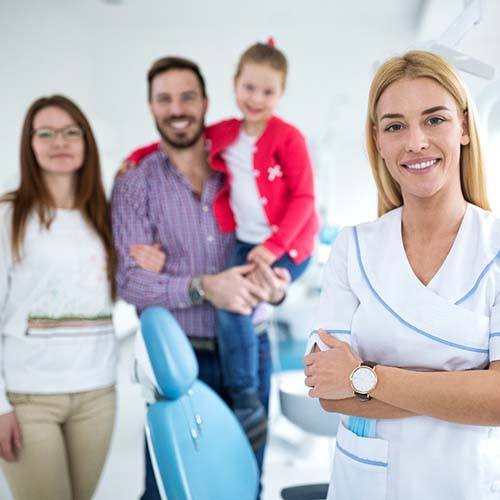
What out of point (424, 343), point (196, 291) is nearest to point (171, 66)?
point (196, 291)

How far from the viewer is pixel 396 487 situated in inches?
39.4

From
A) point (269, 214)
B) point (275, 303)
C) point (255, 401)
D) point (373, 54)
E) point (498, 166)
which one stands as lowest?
point (255, 401)

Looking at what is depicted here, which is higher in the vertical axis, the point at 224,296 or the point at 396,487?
the point at 224,296

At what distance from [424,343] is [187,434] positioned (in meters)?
0.60

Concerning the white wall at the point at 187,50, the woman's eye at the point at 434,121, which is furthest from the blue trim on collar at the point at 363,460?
the white wall at the point at 187,50

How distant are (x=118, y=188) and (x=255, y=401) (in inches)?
33.5

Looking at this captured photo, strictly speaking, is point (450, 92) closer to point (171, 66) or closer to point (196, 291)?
point (196, 291)

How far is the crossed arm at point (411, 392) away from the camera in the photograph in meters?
0.90

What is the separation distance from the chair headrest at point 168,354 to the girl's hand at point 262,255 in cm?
45

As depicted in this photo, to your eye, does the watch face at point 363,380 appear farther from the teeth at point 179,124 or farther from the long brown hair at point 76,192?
the teeth at point 179,124

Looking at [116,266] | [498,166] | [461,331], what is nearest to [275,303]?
[116,266]

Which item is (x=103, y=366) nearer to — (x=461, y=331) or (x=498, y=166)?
(x=461, y=331)

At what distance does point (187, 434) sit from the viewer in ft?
4.17

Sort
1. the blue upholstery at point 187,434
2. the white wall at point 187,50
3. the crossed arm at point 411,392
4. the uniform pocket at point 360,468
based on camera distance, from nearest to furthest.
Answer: the crossed arm at point 411,392 < the uniform pocket at point 360,468 < the blue upholstery at point 187,434 < the white wall at point 187,50
